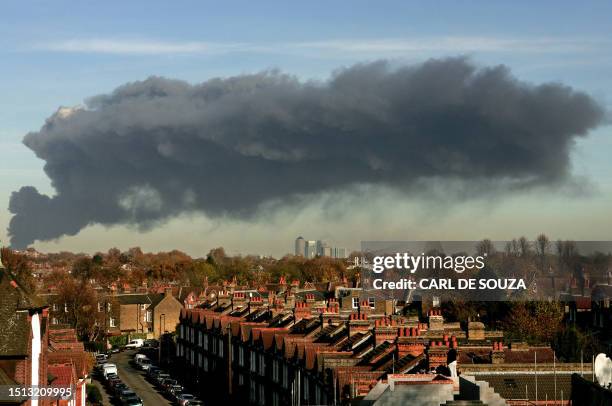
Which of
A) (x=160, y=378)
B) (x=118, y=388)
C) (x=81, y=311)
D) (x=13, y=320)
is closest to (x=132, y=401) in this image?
(x=118, y=388)

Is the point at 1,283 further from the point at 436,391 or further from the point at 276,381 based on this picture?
the point at 276,381

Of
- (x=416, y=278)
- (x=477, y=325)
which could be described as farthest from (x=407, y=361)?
(x=416, y=278)

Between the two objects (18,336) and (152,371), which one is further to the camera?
(152,371)

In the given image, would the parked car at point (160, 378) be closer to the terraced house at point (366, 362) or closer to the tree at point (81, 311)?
the terraced house at point (366, 362)

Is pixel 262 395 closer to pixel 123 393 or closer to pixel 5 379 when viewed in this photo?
pixel 123 393

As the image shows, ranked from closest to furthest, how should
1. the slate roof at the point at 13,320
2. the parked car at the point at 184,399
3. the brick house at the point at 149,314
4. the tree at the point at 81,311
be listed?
the slate roof at the point at 13,320 → the parked car at the point at 184,399 → the tree at the point at 81,311 → the brick house at the point at 149,314

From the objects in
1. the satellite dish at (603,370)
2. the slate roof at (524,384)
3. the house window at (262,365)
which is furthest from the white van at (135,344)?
the satellite dish at (603,370)
